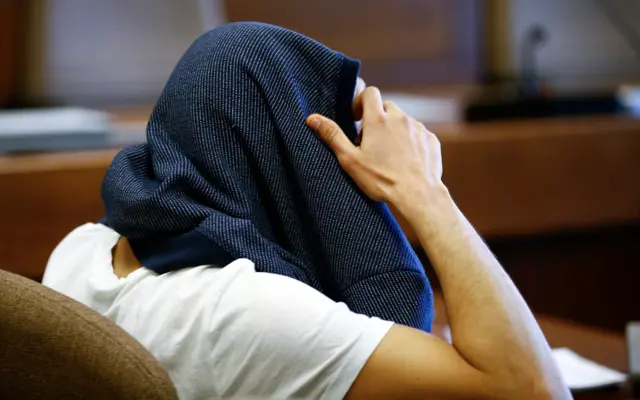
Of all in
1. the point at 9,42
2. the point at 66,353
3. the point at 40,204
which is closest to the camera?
the point at 66,353

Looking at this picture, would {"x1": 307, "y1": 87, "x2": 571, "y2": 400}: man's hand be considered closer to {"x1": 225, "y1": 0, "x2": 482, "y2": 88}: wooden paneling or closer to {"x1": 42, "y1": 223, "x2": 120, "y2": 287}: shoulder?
{"x1": 42, "y1": 223, "x2": 120, "y2": 287}: shoulder

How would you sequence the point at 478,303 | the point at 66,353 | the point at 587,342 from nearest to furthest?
the point at 66,353 < the point at 478,303 < the point at 587,342

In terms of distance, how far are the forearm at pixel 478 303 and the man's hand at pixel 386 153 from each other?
20 millimetres

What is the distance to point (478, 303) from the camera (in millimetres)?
968

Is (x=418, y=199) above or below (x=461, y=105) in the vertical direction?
above

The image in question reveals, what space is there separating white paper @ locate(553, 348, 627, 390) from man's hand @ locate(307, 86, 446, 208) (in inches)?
16.2

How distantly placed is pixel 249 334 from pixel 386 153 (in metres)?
0.31

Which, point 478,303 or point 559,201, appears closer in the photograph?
point 478,303

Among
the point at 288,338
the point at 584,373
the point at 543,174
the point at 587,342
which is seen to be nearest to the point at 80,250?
the point at 288,338

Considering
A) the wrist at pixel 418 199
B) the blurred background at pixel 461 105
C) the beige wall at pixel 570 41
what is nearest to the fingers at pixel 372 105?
the wrist at pixel 418 199

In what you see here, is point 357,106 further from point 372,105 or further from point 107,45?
point 107,45

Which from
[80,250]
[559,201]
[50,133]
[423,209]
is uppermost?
[423,209]

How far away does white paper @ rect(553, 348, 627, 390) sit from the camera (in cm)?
131

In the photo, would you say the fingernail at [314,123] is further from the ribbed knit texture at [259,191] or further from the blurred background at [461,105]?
the blurred background at [461,105]
